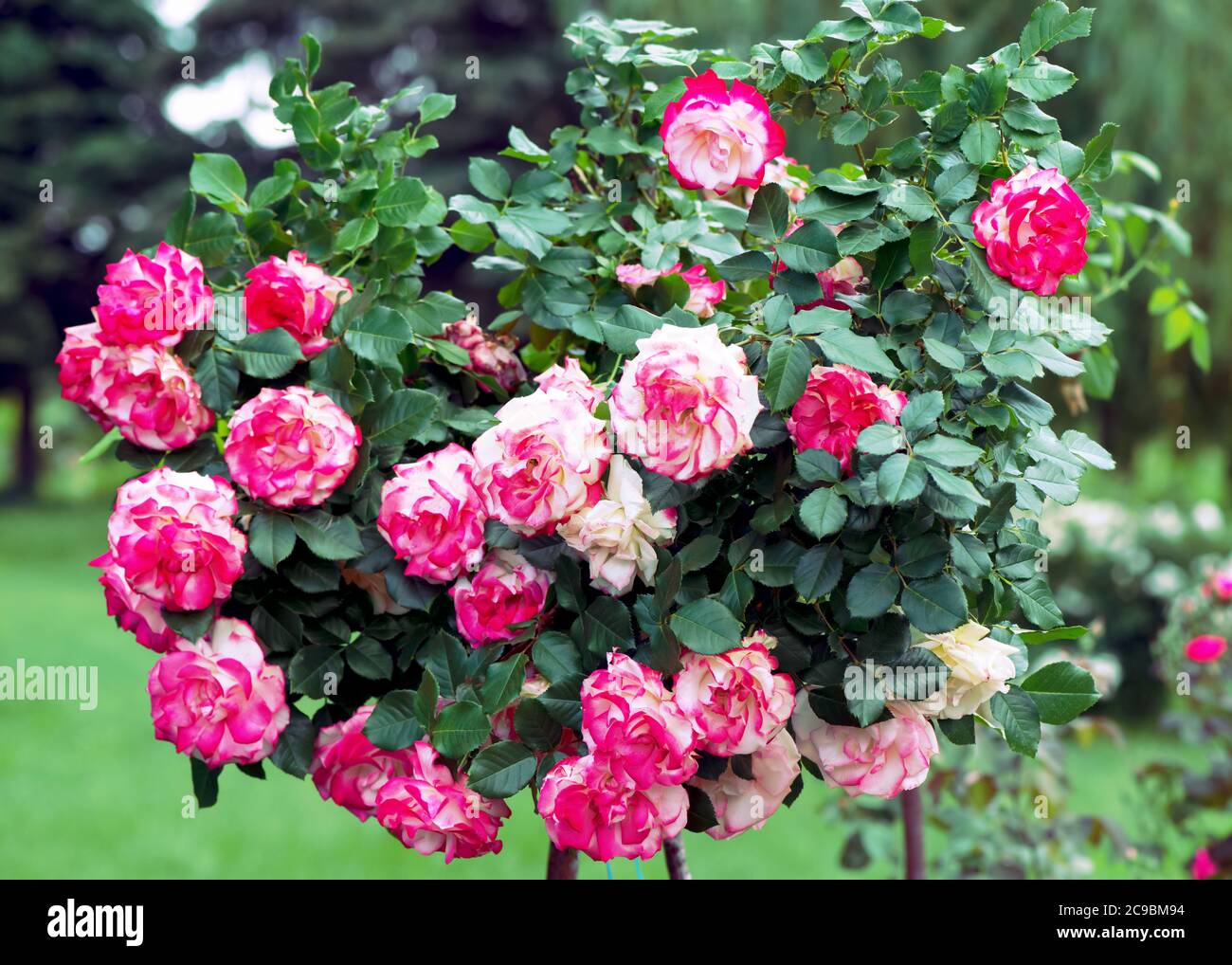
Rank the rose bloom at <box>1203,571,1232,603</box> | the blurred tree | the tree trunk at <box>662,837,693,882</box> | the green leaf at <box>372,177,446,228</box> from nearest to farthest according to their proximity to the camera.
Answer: the green leaf at <box>372,177,446,228</box> → the tree trunk at <box>662,837,693,882</box> → the rose bloom at <box>1203,571,1232,603</box> → the blurred tree

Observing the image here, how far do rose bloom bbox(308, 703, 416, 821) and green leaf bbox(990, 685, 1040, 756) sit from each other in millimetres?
519

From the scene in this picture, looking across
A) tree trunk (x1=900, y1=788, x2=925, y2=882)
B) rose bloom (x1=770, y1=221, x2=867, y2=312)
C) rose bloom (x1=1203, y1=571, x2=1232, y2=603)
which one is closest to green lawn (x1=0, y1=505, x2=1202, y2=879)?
rose bloom (x1=1203, y1=571, x2=1232, y2=603)

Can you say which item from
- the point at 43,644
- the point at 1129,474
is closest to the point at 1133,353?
the point at 1129,474

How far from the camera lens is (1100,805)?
4227 mm

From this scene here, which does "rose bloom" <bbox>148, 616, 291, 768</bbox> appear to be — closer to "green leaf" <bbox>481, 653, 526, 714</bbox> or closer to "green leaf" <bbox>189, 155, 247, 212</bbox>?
"green leaf" <bbox>481, 653, 526, 714</bbox>

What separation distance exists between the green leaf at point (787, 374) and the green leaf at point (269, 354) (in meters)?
0.45

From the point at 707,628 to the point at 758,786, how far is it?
0.65 feet

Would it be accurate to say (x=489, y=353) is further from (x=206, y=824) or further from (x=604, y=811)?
(x=206, y=824)

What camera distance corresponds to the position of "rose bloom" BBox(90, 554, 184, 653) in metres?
1.02

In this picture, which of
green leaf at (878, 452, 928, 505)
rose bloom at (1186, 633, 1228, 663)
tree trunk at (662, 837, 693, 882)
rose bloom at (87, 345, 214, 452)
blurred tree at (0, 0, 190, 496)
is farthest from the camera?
blurred tree at (0, 0, 190, 496)

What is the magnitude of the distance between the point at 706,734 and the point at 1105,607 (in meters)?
4.59

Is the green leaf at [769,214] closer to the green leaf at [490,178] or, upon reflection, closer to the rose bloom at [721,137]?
the rose bloom at [721,137]

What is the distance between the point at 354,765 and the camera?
110 cm
